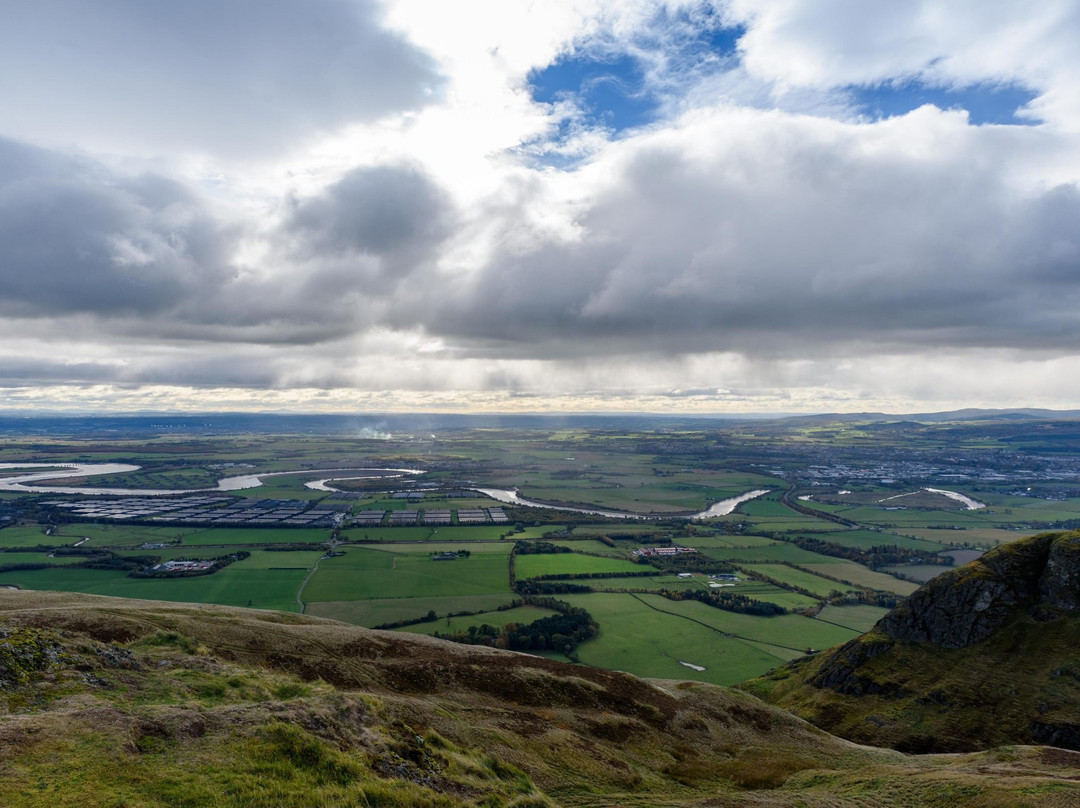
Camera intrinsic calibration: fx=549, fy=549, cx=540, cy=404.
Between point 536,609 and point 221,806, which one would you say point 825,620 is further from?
point 221,806

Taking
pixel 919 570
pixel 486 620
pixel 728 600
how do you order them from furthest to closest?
pixel 919 570, pixel 728 600, pixel 486 620

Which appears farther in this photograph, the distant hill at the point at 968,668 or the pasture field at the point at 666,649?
the pasture field at the point at 666,649

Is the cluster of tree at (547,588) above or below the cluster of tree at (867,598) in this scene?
above

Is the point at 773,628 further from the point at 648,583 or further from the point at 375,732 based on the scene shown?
the point at 375,732

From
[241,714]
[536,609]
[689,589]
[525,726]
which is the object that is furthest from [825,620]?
[241,714]

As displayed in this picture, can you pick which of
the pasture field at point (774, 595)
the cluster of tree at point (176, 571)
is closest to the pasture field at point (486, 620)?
the pasture field at point (774, 595)

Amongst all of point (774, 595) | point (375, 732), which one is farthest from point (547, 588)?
point (375, 732)

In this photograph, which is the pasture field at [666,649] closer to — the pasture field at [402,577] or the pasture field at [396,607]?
the pasture field at [396,607]
